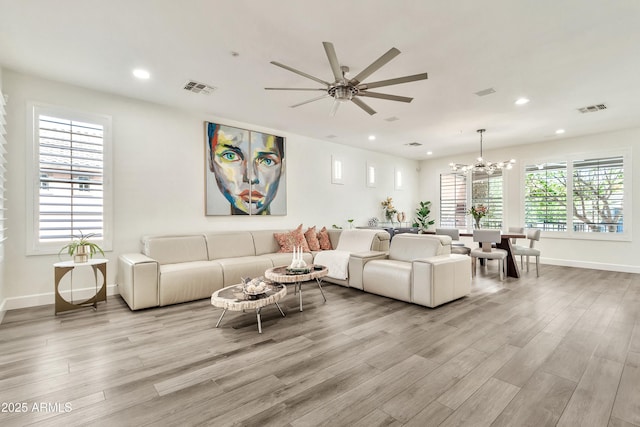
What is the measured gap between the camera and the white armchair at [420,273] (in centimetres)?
369

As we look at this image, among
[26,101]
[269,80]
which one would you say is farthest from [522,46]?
[26,101]

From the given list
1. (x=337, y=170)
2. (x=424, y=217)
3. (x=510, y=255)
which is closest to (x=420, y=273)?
(x=510, y=255)

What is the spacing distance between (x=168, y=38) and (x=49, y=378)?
3.01 m

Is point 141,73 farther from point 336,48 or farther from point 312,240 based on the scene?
point 312,240

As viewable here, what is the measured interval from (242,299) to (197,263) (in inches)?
66.9

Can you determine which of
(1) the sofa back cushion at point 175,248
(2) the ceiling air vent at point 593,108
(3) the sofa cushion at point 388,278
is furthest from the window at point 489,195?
(1) the sofa back cushion at point 175,248

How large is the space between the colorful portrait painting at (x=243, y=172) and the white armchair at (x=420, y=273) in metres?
2.48

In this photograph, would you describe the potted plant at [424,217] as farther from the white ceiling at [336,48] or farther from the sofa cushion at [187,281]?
the sofa cushion at [187,281]

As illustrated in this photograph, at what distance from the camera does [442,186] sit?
9094 millimetres

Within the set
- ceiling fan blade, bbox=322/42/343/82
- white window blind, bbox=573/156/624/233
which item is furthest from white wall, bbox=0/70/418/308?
white window blind, bbox=573/156/624/233

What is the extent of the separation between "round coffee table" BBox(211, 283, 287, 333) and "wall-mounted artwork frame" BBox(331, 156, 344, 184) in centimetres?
422

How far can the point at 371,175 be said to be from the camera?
26.5 feet

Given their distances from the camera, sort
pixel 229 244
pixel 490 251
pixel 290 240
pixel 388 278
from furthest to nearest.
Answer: pixel 490 251 → pixel 290 240 → pixel 229 244 → pixel 388 278

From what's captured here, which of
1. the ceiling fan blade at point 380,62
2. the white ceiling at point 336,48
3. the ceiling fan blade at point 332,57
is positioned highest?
the white ceiling at point 336,48
